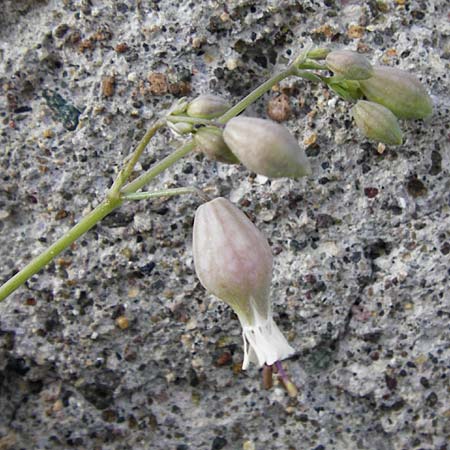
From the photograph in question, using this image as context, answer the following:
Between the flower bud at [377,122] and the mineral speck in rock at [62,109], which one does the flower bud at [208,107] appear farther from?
the mineral speck in rock at [62,109]

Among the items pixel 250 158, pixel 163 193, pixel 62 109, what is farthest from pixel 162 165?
pixel 62 109

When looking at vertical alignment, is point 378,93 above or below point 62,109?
below

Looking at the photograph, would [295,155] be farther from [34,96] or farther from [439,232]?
[34,96]

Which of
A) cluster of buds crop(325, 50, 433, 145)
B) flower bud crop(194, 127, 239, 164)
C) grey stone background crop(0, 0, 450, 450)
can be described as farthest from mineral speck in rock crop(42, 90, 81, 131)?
cluster of buds crop(325, 50, 433, 145)

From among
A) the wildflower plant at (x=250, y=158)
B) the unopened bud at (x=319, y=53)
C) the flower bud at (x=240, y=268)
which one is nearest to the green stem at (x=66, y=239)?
the wildflower plant at (x=250, y=158)

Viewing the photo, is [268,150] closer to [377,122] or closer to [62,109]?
[377,122]

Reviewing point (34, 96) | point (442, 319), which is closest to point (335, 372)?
point (442, 319)

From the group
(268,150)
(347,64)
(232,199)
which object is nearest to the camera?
(268,150)
